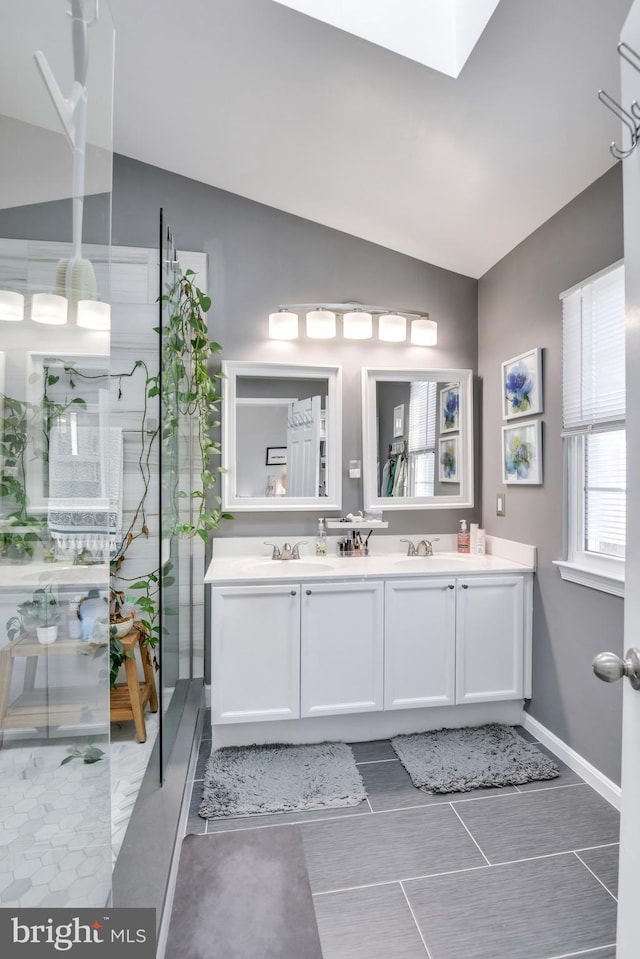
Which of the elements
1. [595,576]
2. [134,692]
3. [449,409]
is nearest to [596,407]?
[595,576]

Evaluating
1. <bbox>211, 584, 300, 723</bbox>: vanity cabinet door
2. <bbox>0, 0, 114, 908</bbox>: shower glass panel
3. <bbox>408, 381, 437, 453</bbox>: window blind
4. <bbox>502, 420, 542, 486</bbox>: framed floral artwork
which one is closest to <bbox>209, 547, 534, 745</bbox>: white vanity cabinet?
<bbox>211, 584, 300, 723</bbox>: vanity cabinet door

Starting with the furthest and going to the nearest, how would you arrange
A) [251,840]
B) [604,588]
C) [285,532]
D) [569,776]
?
[285,532], [569,776], [604,588], [251,840]

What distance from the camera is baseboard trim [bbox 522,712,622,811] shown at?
188cm

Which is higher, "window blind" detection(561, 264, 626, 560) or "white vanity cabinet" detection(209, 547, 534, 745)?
"window blind" detection(561, 264, 626, 560)

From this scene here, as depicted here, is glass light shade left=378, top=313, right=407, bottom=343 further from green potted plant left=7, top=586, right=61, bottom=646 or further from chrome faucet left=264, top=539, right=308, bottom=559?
green potted plant left=7, top=586, right=61, bottom=646

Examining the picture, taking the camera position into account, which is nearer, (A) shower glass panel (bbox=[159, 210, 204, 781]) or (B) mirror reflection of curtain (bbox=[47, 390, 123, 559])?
(B) mirror reflection of curtain (bbox=[47, 390, 123, 559])

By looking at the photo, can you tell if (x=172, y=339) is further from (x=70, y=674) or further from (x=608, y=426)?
(x=608, y=426)

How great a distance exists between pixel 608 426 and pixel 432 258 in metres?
1.44

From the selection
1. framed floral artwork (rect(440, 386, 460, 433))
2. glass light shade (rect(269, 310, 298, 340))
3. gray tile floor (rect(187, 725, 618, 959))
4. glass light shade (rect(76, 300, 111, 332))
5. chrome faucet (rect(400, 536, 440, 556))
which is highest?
glass light shade (rect(269, 310, 298, 340))

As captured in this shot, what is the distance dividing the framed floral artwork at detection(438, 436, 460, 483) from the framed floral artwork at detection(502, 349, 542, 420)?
0.36m

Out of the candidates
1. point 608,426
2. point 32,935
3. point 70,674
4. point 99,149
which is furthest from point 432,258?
point 32,935

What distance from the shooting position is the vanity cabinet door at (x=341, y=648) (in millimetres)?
2227

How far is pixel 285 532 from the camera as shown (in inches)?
108

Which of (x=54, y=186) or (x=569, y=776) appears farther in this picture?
(x=569, y=776)
